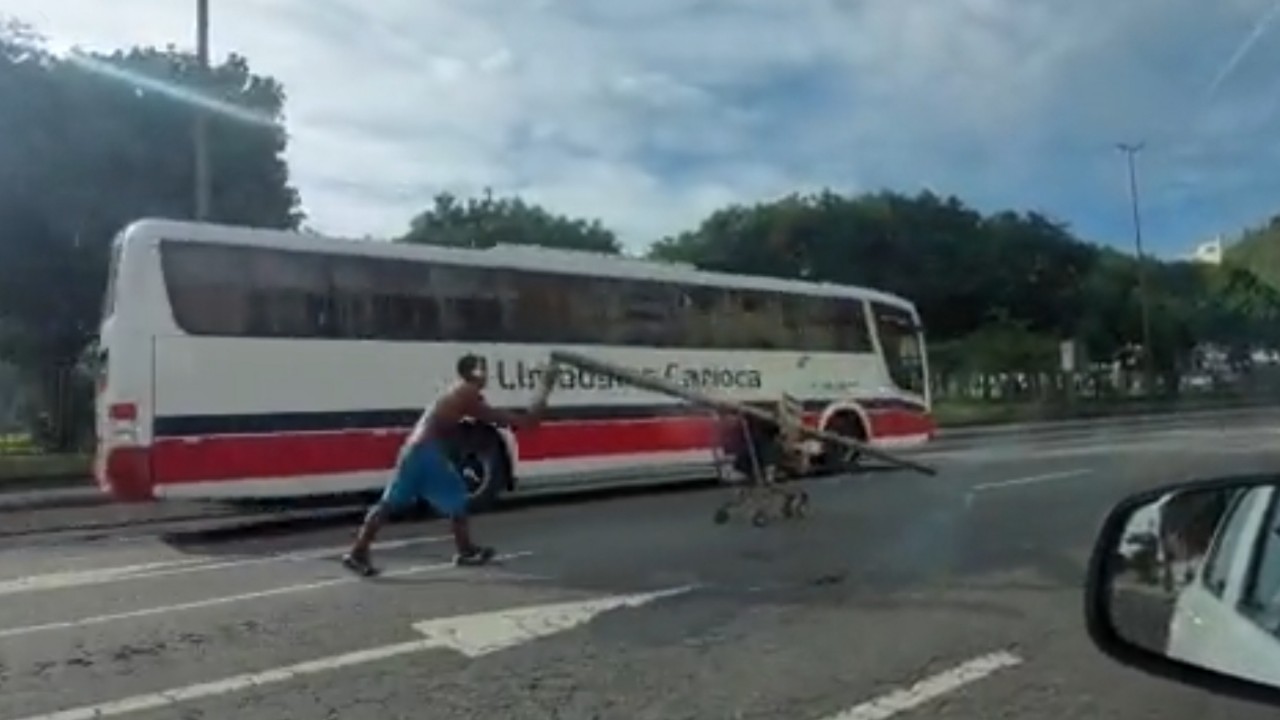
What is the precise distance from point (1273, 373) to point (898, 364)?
16.6 m

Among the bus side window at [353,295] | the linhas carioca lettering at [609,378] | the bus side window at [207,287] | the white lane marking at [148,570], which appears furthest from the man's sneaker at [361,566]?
the linhas carioca lettering at [609,378]

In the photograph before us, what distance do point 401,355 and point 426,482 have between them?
4.64m

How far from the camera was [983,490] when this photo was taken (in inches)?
551

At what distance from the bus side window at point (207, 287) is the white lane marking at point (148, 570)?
9.68ft

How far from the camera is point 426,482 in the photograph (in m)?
9.48

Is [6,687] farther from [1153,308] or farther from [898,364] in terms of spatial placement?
[898,364]

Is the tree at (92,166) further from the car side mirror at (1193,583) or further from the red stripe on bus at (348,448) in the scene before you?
the car side mirror at (1193,583)

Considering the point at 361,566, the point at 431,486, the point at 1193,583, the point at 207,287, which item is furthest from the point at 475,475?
the point at 1193,583

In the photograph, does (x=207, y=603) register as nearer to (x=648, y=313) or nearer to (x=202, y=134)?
(x=648, y=313)

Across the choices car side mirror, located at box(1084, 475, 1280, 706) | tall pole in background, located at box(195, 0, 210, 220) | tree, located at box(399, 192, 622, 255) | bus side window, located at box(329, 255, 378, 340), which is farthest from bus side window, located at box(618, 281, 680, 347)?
tree, located at box(399, 192, 622, 255)

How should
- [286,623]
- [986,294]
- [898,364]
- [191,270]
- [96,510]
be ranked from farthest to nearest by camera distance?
[986,294], [898,364], [96,510], [191,270], [286,623]

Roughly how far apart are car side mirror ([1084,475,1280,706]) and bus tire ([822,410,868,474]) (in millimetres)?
12450

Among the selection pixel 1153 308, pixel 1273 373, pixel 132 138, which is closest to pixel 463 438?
pixel 1153 308

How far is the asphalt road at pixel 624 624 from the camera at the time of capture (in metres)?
5.25
